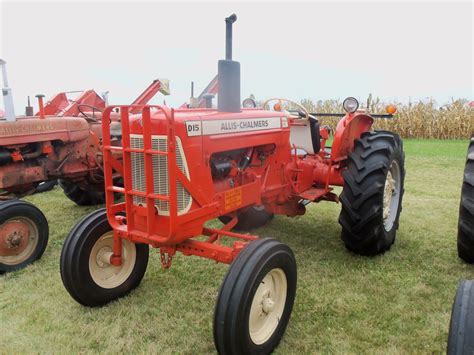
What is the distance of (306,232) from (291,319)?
1.82 m

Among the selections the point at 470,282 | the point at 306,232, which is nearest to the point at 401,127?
the point at 306,232

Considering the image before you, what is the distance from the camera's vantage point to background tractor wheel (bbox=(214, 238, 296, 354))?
2213 mm

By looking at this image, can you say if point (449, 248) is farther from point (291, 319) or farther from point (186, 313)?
point (186, 313)

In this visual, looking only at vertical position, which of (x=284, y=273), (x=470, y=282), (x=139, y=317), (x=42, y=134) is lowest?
(x=139, y=317)

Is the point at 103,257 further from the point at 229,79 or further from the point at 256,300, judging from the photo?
the point at 229,79

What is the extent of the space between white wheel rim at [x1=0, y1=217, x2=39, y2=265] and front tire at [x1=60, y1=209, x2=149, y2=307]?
46.2 inches

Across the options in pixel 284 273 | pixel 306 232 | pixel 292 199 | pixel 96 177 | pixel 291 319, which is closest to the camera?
pixel 284 273

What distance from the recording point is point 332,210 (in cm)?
546

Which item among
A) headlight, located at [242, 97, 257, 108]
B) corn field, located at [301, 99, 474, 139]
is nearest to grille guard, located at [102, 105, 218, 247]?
headlight, located at [242, 97, 257, 108]

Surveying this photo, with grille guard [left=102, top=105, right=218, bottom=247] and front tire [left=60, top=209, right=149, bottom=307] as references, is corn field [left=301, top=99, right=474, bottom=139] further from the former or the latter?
grille guard [left=102, top=105, right=218, bottom=247]

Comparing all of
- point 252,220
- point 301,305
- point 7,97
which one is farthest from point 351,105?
point 7,97

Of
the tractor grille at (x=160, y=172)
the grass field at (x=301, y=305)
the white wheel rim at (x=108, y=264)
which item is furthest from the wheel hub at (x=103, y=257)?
the tractor grille at (x=160, y=172)

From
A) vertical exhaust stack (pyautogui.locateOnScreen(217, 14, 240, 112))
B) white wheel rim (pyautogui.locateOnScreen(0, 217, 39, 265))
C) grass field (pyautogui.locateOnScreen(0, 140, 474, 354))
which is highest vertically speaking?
vertical exhaust stack (pyautogui.locateOnScreen(217, 14, 240, 112))

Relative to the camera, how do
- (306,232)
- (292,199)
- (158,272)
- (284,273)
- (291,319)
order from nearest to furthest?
1. (284,273)
2. (291,319)
3. (158,272)
4. (292,199)
5. (306,232)
